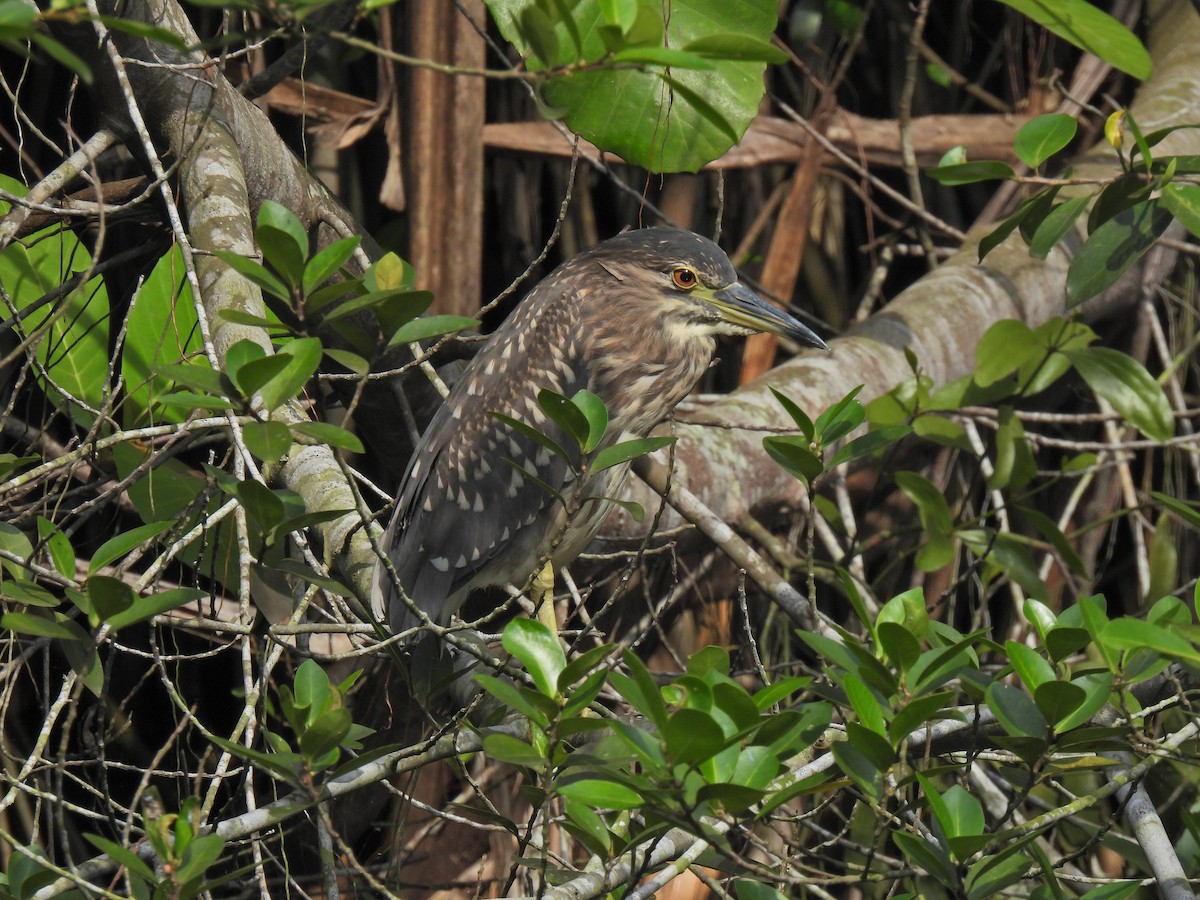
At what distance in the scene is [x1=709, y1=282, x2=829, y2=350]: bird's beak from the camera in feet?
6.95

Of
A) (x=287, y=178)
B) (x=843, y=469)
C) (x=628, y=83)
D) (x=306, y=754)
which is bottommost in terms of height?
(x=843, y=469)

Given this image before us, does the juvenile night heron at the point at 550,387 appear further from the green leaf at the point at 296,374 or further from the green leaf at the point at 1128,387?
the green leaf at the point at 296,374

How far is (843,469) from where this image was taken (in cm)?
277

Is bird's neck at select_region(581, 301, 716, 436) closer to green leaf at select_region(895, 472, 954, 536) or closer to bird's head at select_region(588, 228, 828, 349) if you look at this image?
bird's head at select_region(588, 228, 828, 349)

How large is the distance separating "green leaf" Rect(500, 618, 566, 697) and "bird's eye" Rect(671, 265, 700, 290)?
1220 mm

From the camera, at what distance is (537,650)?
112 cm

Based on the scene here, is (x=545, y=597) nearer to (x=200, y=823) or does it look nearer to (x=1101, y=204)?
(x=200, y=823)

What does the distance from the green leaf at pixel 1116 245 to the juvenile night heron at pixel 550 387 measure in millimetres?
530

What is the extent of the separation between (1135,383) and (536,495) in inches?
42.9

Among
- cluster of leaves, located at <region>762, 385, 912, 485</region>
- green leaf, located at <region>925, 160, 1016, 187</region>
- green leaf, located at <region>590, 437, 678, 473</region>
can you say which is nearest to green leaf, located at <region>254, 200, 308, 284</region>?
green leaf, located at <region>590, 437, 678, 473</region>

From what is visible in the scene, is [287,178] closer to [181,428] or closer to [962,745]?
[181,428]

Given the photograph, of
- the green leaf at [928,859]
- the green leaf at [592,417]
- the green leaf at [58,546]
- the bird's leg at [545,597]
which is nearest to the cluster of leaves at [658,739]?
the green leaf at [928,859]

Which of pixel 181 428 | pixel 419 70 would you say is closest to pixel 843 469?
pixel 419 70

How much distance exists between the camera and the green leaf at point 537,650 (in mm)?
1110
